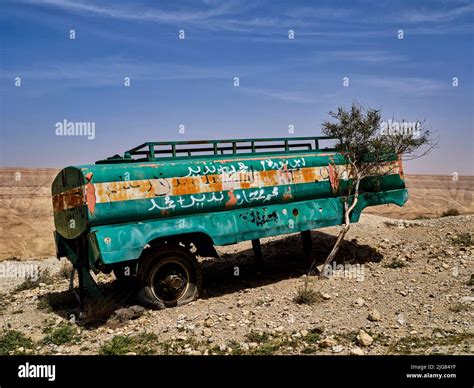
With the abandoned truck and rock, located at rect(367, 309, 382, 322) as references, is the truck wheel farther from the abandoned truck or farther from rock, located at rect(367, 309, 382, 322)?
rock, located at rect(367, 309, 382, 322)

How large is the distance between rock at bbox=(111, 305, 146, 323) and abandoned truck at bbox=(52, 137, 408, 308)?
1.19 feet

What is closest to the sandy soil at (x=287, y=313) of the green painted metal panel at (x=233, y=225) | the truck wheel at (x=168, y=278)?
the truck wheel at (x=168, y=278)

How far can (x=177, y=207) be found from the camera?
31.1 feet

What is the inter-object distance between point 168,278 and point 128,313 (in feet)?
3.77

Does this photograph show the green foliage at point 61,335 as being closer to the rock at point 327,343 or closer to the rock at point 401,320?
the rock at point 327,343

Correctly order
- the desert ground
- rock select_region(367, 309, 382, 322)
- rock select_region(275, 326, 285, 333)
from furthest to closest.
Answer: rock select_region(367, 309, 382, 322)
rock select_region(275, 326, 285, 333)
the desert ground

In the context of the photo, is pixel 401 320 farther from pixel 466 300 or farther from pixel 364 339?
pixel 466 300

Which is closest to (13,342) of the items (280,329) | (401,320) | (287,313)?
(280,329)

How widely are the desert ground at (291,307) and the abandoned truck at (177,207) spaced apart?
2.91ft

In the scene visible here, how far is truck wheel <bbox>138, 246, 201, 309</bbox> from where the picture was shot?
9.37 m

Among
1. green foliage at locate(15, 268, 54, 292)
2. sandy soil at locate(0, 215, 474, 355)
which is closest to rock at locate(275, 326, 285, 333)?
sandy soil at locate(0, 215, 474, 355)

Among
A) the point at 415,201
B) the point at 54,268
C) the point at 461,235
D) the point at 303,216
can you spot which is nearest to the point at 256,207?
the point at 303,216

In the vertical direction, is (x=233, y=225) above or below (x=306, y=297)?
above
